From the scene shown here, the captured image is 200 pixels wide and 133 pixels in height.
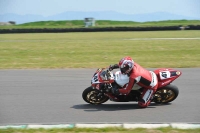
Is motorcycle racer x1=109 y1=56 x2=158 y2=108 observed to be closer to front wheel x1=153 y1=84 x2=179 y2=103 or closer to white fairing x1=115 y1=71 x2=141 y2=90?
white fairing x1=115 y1=71 x2=141 y2=90

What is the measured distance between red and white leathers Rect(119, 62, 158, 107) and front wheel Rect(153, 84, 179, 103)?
10.9 inches

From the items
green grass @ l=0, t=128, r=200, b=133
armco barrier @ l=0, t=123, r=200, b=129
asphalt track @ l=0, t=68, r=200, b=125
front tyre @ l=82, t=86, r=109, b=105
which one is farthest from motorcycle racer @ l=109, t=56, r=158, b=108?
green grass @ l=0, t=128, r=200, b=133

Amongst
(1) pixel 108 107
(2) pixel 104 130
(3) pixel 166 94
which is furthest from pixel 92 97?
(2) pixel 104 130

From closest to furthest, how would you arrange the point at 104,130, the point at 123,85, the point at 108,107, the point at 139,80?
the point at 104,130, the point at 139,80, the point at 123,85, the point at 108,107

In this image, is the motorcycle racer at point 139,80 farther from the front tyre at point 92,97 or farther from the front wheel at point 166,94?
the front tyre at point 92,97

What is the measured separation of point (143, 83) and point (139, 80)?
5.1 inches

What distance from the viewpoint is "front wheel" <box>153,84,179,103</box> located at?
25.6 feet

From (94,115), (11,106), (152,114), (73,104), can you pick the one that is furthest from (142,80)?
(11,106)

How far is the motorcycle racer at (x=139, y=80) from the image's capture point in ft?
24.0

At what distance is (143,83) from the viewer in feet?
24.5

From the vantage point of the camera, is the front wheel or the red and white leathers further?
the front wheel

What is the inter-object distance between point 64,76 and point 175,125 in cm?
618

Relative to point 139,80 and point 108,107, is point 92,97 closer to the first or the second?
point 108,107

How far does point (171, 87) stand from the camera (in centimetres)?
781
